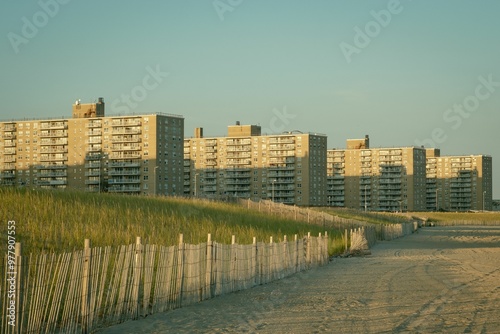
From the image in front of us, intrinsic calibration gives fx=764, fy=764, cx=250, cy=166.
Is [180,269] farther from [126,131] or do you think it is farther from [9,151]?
[9,151]

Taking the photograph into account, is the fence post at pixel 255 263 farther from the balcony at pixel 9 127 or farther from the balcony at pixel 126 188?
the balcony at pixel 9 127

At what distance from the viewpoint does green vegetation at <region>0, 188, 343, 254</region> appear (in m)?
18.1

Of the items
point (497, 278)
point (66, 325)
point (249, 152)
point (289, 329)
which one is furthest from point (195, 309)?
point (249, 152)

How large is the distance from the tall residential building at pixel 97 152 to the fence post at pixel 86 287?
4478 inches

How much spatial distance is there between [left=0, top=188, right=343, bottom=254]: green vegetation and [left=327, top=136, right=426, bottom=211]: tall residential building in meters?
153

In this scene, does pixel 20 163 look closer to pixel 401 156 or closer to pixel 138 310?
pixel 401 156

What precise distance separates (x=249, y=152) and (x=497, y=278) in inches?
5395

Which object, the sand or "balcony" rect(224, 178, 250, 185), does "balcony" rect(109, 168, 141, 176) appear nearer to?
"balcony" rect(224, 178, 250, 185)

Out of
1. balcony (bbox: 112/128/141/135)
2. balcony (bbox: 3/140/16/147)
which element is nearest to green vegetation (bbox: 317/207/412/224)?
balcony (bbox: 112/128/141/135)

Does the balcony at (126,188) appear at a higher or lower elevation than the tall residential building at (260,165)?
lower

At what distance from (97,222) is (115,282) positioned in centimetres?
1134

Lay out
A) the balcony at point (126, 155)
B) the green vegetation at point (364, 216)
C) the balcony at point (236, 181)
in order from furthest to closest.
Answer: the balcony at point (236, 181), the balcony at point (126, 155), the green vegetation at point (364, 216)

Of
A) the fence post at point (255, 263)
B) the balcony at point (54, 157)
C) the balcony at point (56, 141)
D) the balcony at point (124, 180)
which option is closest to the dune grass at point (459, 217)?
the balcony at point (124, 180)

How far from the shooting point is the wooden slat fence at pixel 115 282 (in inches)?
372
